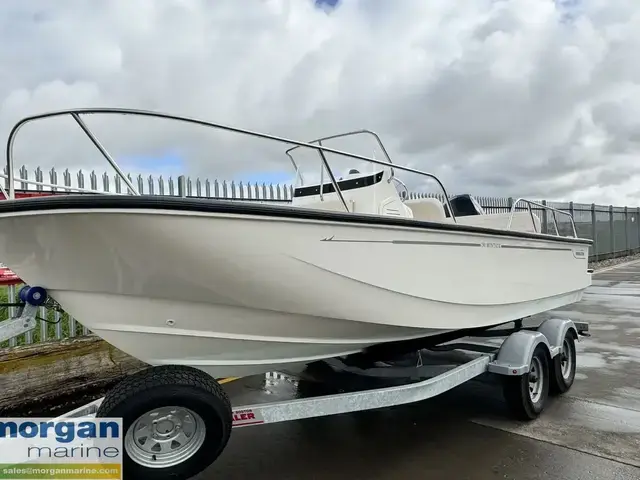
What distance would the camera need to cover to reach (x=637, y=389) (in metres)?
4.11

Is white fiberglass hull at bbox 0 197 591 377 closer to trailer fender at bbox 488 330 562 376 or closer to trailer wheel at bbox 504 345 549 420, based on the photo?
trailer fender at bbox 488 330 562 376

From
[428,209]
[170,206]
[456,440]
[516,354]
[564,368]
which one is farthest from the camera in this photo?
[428,209]

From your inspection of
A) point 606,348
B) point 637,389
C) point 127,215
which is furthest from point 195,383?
point 606,348

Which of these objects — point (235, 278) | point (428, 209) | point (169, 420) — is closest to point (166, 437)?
point (169, 420)

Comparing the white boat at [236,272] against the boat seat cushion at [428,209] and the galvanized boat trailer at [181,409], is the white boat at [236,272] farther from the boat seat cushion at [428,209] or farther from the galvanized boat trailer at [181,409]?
the boat seat cushion at [428,209]

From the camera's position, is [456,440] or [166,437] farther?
[456,440]

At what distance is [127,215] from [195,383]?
0.85 meters

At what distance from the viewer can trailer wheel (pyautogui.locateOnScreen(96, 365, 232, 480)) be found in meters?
2.21

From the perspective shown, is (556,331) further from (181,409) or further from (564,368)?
(181,409)

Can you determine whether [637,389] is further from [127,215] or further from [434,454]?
[127,215]

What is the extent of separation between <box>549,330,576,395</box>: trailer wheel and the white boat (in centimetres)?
115

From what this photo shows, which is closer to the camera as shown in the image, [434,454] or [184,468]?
[184,468]

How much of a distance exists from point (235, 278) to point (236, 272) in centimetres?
4

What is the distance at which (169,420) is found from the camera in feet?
7.72
